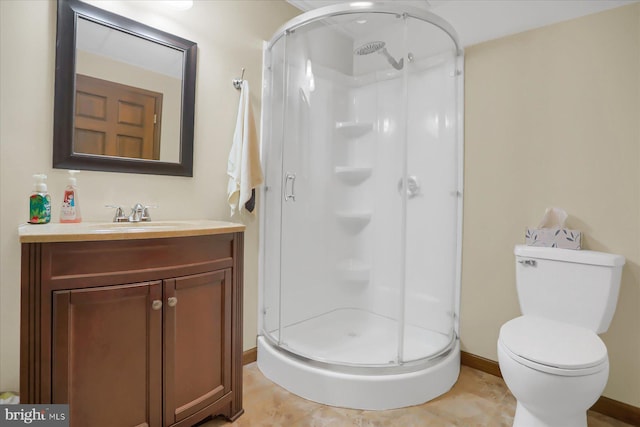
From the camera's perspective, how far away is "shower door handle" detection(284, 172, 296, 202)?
6.92ft

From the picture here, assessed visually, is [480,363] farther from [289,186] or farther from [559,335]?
[289,186]

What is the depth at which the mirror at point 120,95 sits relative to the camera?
56.5 inches

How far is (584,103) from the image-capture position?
173 cm

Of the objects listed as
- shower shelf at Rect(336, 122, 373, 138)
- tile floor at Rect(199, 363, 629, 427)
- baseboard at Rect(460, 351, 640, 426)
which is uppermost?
shower shelf at Rect(336, 122, 373, 138)

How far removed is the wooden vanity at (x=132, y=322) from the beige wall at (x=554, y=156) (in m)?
1.48

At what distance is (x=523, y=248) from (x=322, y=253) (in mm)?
1182

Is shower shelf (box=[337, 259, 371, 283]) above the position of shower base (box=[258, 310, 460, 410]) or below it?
above

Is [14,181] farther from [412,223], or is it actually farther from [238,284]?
[412,223]

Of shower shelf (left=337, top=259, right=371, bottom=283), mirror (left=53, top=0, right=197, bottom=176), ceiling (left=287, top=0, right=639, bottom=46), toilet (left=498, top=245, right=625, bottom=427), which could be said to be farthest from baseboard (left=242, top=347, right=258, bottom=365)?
ceiling (left=287, top=0, right=639, bottom=46)

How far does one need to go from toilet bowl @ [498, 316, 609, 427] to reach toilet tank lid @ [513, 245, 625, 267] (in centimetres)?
34

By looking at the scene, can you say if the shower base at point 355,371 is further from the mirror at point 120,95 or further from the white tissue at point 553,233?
→ the mirror at point 120,95

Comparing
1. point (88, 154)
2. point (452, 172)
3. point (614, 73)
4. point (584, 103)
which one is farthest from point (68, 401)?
point (614, 73)

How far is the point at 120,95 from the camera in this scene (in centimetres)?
159

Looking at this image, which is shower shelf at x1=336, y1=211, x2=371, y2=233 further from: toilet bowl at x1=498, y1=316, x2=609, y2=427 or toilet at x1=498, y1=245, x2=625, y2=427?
toilet bowl at x1=498, y1=316, x2=609, y2=427
